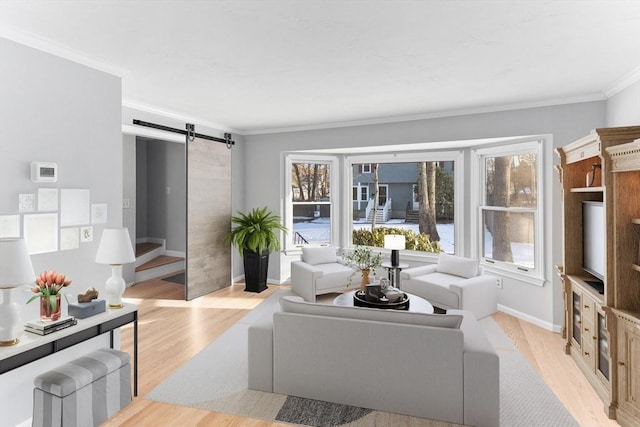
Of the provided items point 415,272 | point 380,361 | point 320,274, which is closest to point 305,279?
point 320,274

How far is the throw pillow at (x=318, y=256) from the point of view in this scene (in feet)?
18.7

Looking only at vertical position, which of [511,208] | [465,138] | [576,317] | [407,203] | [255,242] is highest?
[465,138]

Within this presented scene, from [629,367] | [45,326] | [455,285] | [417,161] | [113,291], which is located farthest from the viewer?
[417,161]

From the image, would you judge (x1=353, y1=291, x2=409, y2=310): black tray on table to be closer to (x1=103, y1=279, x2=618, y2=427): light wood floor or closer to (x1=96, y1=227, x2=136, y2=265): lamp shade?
(x1=103, y1=279, x2=618, y2=427): light wood floor

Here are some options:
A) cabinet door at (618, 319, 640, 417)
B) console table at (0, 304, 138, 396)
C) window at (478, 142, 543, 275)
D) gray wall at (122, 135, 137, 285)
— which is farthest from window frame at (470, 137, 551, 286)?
gray wall at (122, 135, 137, 285)

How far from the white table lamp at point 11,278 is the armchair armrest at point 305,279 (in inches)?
135

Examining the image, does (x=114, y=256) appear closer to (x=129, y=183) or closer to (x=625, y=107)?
(x=129, y=183)

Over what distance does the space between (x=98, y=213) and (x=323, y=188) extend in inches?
154

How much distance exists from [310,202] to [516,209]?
124 inches

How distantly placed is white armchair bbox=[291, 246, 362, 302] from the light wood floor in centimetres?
64

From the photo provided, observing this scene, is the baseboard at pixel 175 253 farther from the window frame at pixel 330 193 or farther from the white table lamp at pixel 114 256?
the white table lamp at pixel 114 256

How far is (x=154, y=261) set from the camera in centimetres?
718

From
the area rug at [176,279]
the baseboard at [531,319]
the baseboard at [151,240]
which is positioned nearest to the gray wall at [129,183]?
the area rug at [176,279]

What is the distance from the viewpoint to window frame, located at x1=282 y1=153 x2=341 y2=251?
6.28 metres
